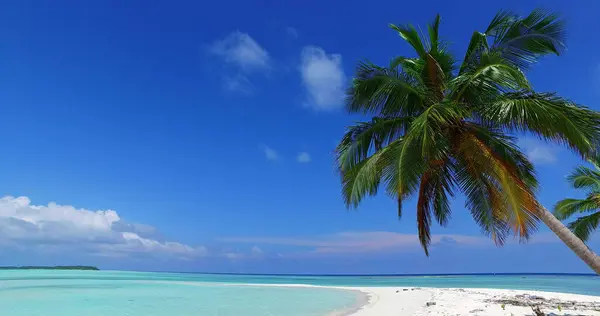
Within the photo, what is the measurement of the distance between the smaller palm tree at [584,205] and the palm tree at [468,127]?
871cm

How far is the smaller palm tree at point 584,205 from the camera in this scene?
49.7ft

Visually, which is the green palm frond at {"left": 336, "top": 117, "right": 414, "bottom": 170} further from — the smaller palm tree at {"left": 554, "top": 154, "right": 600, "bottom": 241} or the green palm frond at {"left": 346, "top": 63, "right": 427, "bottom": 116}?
the smaller palm tree at {"left": 554, "top": 154, "right": 600, "bottom": 241}

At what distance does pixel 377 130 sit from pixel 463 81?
7.17 feet

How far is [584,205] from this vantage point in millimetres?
16172

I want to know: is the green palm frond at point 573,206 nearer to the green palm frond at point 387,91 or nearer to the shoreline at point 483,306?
the shoreline at point 483,306

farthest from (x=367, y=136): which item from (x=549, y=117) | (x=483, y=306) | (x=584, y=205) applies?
(x=584, y=205)

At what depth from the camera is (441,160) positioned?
849cm

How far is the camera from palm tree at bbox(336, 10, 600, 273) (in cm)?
709

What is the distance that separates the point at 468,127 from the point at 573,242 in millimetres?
2802

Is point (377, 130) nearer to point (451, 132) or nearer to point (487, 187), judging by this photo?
point (451, 132)

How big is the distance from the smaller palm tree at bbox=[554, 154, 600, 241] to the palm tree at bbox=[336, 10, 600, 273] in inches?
343

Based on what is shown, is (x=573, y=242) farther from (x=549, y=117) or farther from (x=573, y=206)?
(x=573, y=206)

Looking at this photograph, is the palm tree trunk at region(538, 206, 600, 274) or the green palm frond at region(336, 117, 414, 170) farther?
the green palm frond at region(336, 117, 414, 170)

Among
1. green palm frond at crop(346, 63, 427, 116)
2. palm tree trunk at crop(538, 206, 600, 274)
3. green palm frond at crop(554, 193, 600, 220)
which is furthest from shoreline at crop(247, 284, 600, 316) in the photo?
green palm frond at crop(346, 63, 427, 116)
